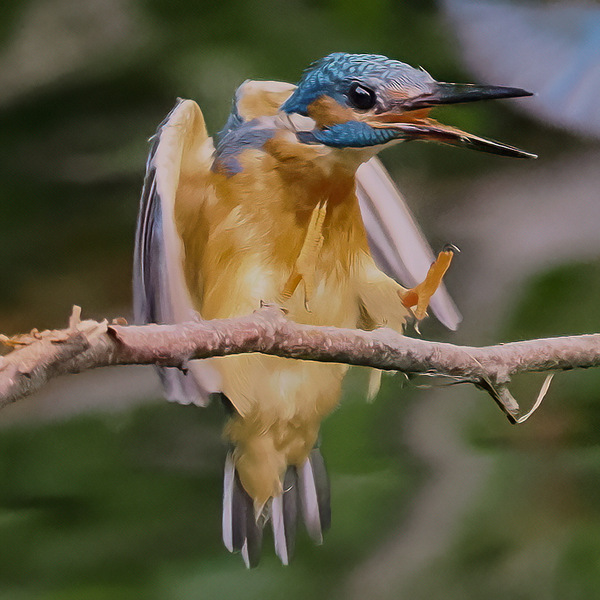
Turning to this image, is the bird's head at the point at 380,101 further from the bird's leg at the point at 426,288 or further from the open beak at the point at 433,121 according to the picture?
the bird's leg at the point at 426,288

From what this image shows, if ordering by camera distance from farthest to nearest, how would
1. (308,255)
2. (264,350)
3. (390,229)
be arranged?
(390,229) → (308,255) → (264,350)

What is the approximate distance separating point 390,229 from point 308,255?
14 cm

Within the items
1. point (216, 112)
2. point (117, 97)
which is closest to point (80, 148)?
point (117, 97)

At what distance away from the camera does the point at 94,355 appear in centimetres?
43

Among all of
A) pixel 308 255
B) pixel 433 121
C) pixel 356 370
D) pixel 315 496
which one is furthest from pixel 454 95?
pixel 315 496

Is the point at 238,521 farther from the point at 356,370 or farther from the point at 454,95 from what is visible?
the point at 454,95

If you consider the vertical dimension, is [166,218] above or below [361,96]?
below

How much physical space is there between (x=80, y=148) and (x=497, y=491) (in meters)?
0.65

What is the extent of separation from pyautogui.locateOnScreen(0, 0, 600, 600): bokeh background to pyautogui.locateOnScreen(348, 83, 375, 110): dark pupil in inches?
5.2

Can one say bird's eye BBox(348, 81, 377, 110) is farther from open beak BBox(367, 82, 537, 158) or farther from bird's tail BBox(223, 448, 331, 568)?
bird's tail BBox(223, 448, 331, 568)

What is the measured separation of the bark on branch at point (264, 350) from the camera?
1.32 ft

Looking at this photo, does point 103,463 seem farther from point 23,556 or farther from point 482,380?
point 482,380

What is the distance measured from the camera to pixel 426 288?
70 centimetres

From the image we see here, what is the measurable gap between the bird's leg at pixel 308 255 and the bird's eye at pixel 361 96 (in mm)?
105
